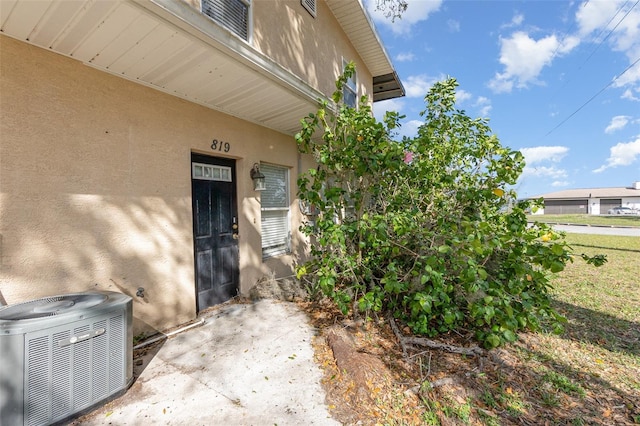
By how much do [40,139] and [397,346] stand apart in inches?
168

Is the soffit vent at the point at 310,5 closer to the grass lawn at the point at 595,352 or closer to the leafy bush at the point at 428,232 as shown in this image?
the leafy bush at the point at 428,232

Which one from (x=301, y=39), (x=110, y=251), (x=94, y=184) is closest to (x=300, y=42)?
(x=301, y=39)

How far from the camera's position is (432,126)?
203 inches

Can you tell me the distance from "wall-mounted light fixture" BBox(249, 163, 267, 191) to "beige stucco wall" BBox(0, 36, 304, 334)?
0.89m

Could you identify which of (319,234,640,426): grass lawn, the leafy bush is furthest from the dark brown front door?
(319,234,640,426): grass lawn

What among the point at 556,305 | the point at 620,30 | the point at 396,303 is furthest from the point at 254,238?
the point at 620,30

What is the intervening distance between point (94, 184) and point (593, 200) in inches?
2555

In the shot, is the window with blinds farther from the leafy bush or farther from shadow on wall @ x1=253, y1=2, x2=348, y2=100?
shadow on wall @ x1=253, y1=2, x2=348, y2=100

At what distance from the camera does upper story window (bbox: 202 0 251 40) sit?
3.79 m

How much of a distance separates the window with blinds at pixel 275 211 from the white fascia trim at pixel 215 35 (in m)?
2.10

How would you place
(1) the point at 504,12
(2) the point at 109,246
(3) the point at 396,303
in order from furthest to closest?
(1) the point at 504,12 → (3) the point at 396,303 → (2) the point at 109,246

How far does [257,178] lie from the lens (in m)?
5.11

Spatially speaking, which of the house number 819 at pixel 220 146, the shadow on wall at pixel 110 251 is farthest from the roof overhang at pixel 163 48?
the shadow on wall at pixel 110 251

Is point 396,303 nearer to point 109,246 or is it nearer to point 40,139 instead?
point 109,246
